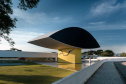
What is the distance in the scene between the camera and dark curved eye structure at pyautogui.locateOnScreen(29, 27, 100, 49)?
2563 cm

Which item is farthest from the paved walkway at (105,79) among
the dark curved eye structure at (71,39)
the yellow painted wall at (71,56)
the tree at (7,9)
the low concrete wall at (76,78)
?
the yellow painted wall at (71,56)

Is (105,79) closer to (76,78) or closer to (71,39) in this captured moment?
(76,78)

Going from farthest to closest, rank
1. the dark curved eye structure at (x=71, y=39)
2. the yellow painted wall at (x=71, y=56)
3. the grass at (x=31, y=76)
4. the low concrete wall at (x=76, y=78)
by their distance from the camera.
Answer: the yellow painted wall at (x=71, y=56) → the dark curved eye structure at (x=71, y=39) → the grass at (x=31, y=76) → the low concrete wall at (x=76, y=78)

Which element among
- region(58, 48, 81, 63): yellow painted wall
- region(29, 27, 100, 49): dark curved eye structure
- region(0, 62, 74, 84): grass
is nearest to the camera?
region(0, 62, 74, 84): grass

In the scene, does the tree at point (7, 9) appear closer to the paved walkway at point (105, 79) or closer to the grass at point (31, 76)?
the grass at point (31, 76)

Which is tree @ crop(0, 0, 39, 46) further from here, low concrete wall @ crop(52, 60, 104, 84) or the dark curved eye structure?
the dark curved eye structure

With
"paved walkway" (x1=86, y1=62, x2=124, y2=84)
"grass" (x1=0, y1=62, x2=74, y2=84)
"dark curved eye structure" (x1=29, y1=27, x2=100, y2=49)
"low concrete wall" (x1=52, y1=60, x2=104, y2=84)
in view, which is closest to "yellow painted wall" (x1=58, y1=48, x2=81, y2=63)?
"dark curved eye structure" (x1=29, y1=27, x2=100, y2=49)

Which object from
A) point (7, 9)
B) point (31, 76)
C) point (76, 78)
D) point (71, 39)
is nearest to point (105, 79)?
point (76, 78)

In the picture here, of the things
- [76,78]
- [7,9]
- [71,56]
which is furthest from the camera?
[71,56]

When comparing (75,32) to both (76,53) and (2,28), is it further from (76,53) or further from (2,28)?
(2,28)

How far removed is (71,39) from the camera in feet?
92.6

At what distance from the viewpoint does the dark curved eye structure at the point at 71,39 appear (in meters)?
25.6

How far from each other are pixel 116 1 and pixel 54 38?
13710 mm

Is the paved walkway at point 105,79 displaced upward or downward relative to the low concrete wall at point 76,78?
downward
